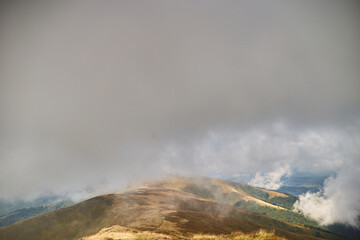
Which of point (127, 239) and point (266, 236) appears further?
point (127, 239)

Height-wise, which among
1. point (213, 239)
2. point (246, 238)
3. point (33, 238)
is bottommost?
point (33, 238)

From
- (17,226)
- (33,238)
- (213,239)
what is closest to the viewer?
(213,239)

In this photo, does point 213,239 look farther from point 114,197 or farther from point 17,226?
point 114,197

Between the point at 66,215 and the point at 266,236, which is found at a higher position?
the point at 266,236

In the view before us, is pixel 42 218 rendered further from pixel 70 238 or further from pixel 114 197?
pixel 114 197

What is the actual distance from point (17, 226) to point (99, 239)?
12706 cm

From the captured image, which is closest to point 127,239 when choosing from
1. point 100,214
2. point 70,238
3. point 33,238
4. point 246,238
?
point 246,238

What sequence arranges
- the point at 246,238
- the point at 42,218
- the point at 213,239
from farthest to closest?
the point at 42,218 < the point at 213,239 < the point at 246,238

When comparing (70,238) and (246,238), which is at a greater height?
(246,238)

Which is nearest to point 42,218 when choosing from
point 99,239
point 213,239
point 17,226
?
point 17,226

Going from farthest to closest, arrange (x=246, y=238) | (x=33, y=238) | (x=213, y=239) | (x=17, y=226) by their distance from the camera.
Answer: (x=17, y=226) < (x=33, y=238) < (x=213, y=239) < (x=246, y=238)

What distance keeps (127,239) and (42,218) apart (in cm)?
13306

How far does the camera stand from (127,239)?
2759 cm

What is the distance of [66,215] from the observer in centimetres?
12225
